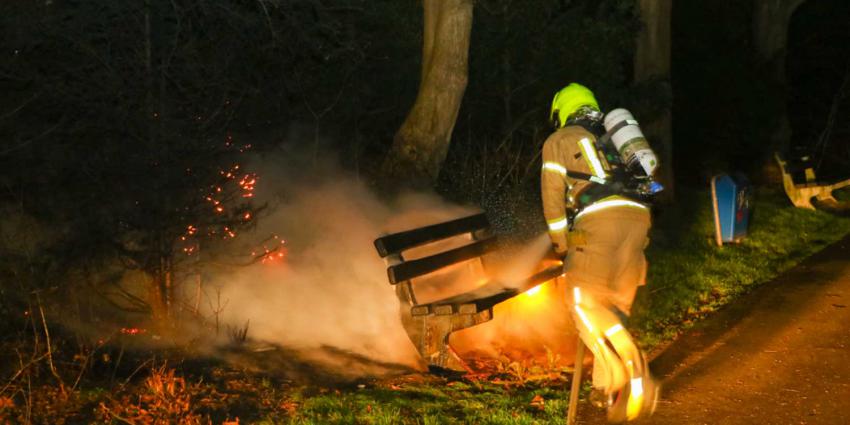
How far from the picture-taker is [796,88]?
2372cm

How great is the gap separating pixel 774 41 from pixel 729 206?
954 cm

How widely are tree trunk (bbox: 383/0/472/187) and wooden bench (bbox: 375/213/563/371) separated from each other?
2389 mm

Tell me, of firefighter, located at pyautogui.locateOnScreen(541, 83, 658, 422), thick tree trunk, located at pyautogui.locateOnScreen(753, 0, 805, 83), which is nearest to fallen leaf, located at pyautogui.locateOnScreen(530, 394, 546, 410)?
firefighter, located at pyautogui.locateOnScreen(541, 83, 658, 422)

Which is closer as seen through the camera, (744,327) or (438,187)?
(744,327)

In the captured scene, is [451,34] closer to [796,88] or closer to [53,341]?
[53,341]

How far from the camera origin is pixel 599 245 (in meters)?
5.48

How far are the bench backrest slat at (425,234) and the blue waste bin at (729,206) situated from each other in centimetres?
477

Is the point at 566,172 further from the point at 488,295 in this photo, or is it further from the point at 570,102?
the point at 488,295

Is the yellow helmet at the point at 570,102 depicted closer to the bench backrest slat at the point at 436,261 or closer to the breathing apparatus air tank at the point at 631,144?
the breathing apparatus air tank at the point at 631,144

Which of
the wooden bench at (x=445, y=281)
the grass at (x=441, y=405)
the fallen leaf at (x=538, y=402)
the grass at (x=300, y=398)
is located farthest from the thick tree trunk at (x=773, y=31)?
the fallen leaf at (x=538, y=402)

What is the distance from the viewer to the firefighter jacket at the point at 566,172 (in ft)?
18.0

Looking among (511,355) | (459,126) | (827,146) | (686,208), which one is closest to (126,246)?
(511,355)

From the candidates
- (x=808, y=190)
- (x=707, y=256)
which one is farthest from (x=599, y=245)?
(x=808, y=190)

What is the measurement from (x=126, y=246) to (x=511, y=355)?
3.01m
